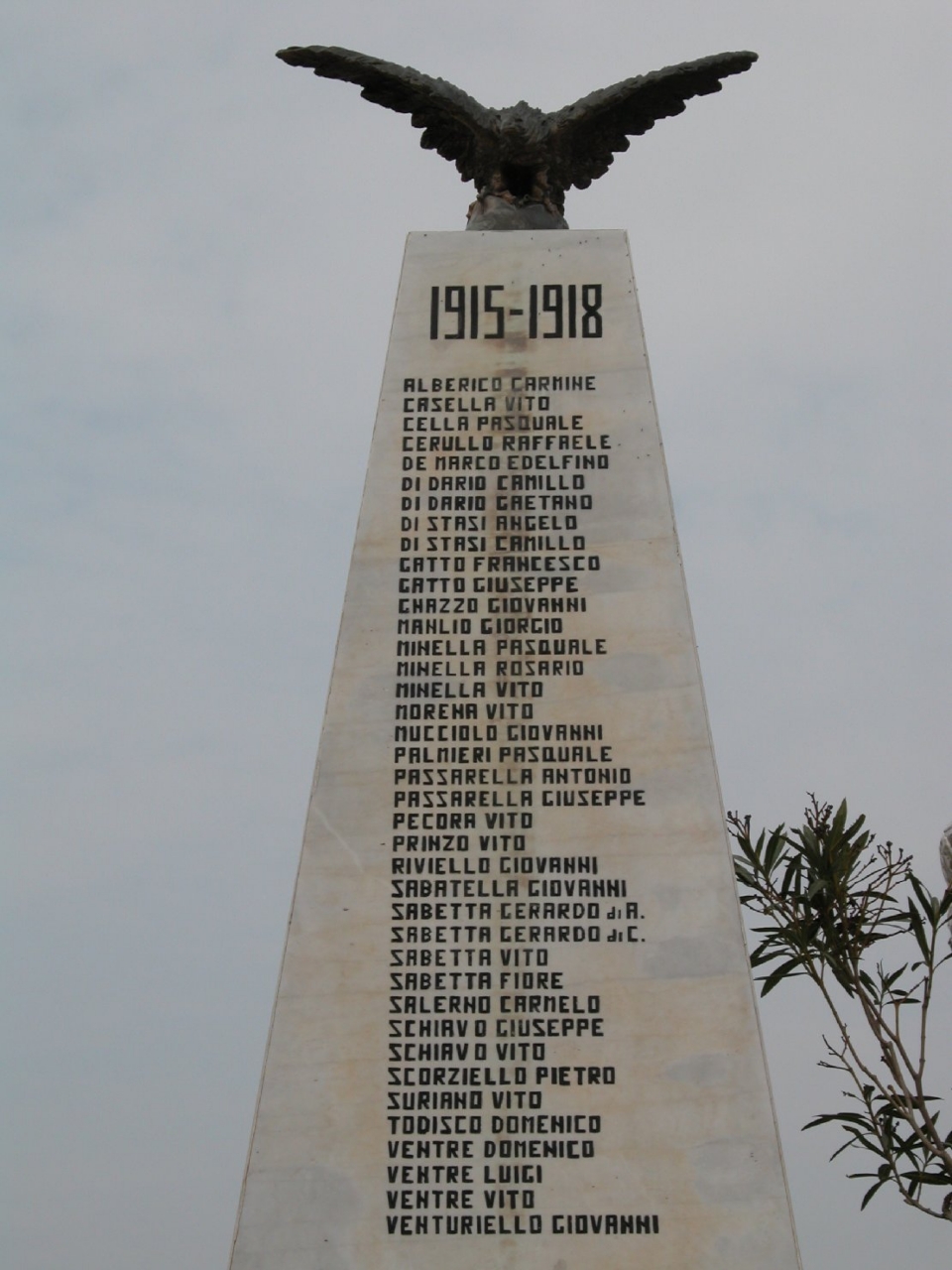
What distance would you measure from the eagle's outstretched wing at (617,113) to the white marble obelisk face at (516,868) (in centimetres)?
95

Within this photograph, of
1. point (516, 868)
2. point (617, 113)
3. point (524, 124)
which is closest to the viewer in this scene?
point (516, 868)

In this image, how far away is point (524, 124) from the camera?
978 centimetres

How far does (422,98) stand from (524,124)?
62cm

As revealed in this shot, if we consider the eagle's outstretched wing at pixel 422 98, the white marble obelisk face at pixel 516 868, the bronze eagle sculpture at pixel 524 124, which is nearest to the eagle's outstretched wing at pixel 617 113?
the bronze eagle sculpture at pixel 524 124

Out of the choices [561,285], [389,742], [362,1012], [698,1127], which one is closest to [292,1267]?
[362,1012]

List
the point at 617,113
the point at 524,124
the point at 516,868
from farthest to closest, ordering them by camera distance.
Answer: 1. the point at 617,113
2. the point at 524,124
3. the point at 516,868

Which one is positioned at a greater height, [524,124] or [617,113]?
[617,113]

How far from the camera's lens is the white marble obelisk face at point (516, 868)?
764 centimetres

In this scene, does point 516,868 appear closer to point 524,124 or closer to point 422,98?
point 524,124

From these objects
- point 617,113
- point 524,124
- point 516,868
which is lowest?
point 516,868

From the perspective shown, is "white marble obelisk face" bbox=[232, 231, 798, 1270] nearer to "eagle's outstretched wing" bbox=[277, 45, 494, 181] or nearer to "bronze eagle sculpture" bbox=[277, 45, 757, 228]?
"bronze eagle sculpture" bbox=[277, 45, 757, 228]

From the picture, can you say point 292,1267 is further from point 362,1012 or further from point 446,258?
point 446,258

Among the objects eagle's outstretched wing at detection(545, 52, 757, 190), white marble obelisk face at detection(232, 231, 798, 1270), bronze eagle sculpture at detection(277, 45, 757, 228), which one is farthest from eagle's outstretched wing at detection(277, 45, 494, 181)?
white marble obelisk face at detection(232, 231, 798, 1270)

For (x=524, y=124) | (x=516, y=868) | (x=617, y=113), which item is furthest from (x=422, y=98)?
(x=516, y=868)
